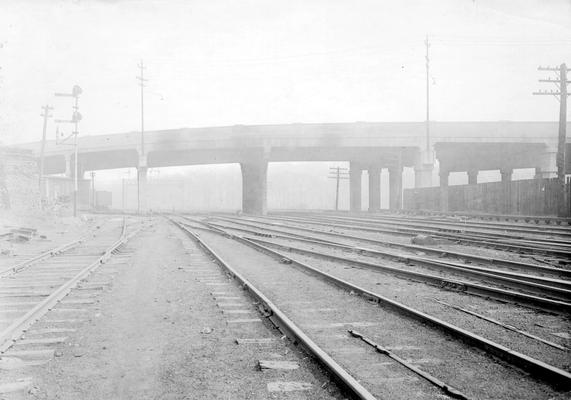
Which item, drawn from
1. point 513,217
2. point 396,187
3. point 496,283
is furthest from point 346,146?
point 496,283

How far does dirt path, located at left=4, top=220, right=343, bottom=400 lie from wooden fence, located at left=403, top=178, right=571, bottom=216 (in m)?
24.6

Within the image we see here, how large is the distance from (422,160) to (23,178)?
29.8 m

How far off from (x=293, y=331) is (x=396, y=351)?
1131 millimetres

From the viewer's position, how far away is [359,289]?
782cm

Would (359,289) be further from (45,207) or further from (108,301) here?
(45,207)

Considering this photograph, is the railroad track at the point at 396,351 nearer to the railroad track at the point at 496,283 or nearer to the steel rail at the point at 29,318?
the railroad track at the point at 496,283

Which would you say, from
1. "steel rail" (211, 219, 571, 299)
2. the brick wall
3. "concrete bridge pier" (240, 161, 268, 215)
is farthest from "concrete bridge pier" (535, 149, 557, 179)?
the brick wall

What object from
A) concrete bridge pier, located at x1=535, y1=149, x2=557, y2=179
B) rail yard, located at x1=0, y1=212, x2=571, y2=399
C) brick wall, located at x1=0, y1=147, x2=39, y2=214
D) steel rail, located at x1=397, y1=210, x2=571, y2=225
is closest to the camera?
rail yard, located at x1=0, y1=212, x2=571, y2=399

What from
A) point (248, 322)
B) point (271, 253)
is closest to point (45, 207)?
point (271, 253)

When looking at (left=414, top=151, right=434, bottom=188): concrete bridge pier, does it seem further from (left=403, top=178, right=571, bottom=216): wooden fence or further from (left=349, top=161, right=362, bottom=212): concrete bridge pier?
(left=349, top=161, right=362, bottom=212): concrete bridge pier

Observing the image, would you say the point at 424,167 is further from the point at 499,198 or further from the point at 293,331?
the point at 293,331

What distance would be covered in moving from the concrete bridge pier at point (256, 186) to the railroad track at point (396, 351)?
110ft

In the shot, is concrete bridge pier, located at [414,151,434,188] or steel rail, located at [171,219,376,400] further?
concrete bridge pier, located at [414,151,434,188]

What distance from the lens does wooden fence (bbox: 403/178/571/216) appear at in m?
26.8
